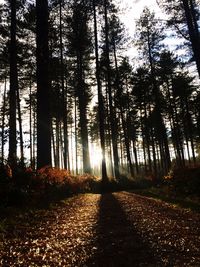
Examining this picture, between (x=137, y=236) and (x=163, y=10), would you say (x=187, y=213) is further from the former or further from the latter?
(x=163, y=10)

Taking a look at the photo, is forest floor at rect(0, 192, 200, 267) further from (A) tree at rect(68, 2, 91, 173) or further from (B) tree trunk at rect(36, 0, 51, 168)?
(A) tree at rect(68, 2, 91, 173)

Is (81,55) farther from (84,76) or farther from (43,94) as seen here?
(43,94)

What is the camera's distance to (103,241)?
199 inches

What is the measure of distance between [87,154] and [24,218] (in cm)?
2189

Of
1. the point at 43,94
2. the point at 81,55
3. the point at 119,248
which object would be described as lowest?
the point at 119,248

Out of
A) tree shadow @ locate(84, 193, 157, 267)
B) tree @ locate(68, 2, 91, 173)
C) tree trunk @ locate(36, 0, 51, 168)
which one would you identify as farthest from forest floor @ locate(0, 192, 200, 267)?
tree @ locate(68, 2, 91, 173)

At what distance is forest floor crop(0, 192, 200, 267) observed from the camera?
3.99 m

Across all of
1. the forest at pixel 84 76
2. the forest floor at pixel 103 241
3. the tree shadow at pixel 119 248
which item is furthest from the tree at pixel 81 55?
the tree shadow at pixel 119 248

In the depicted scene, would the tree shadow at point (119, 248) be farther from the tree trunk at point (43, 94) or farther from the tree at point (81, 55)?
the tree at point (81, 55)

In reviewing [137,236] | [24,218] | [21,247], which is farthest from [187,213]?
[21,247]

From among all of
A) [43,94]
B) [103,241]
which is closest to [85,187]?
[43,94]

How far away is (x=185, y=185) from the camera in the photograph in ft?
44.8

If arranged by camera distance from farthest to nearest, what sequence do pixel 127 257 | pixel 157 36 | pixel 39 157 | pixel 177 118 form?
1. pixel 177 118
2. pixel 157 36
3. pixel 39 157
4. pixel 127 257

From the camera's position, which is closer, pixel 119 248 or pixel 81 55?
pixel 119 248
